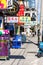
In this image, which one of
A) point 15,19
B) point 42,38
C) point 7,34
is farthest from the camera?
point 42,38

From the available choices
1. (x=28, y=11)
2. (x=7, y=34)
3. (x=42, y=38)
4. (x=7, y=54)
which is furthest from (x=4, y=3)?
(x=28, y=11)

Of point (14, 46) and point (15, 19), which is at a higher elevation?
point (15, 19)

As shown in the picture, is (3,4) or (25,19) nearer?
(3,4)

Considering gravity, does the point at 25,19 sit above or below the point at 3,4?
below

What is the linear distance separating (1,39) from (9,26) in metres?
25.9

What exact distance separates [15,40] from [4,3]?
12.5 metres

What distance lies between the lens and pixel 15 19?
97.2 ft

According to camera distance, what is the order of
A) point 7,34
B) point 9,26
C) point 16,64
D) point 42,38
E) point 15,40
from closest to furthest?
1. point 16,64
2. point 7,34
3. point 15,40
4. point 42,38
5. point 9,26

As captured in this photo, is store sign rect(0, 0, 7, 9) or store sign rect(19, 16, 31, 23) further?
store sign rect(19, 16, 31, 23)

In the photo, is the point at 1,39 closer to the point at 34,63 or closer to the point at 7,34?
the point at 7,34

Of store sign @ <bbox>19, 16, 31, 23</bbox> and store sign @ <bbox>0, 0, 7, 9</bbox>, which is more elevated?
store sign @ <bbox>0, 0, 7, 9</bbox>

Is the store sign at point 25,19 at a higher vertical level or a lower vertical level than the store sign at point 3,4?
lower

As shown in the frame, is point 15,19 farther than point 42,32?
No

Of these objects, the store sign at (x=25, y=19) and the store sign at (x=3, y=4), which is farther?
the store sign at (x=25, y=19)
